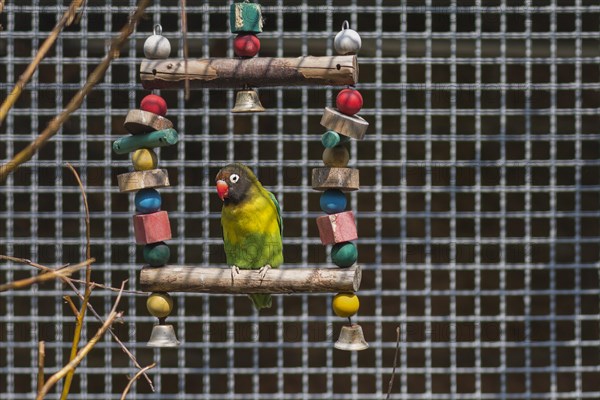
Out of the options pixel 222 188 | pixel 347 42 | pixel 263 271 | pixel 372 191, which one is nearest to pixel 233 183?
pixel 222 188

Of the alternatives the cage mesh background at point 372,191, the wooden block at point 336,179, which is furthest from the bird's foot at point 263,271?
the cage mesh background at point 372,191

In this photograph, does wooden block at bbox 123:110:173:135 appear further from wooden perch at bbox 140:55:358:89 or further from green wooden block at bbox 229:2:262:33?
green wooden block at bbox 229:2:262:33

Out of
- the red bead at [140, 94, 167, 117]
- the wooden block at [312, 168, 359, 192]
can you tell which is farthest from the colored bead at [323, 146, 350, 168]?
the red bead at [140, 94, 167, 117]

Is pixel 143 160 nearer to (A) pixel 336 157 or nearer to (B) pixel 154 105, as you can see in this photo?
(B) pixel 154 105

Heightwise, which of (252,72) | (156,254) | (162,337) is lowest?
(162,337)

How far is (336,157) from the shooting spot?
1091 millimetres

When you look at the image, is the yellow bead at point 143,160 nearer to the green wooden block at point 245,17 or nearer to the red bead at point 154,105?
the red bead at point 154,105

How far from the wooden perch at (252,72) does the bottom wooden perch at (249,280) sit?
0.73 feet

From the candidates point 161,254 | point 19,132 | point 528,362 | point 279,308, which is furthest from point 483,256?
point 19,132

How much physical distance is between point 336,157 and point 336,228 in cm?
8

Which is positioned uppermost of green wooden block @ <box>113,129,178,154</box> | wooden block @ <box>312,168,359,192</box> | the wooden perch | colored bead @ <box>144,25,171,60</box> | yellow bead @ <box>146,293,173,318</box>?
colored bead @ <box>144,25,171,60</box>

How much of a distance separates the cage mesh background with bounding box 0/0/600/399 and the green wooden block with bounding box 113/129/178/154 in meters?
0.40

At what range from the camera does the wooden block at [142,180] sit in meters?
1.11

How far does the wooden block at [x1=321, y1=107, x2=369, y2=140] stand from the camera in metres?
1.06
